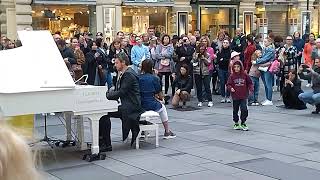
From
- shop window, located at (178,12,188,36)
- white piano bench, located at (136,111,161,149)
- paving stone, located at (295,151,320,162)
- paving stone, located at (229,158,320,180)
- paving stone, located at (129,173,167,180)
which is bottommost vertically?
paving stone, located at (129,173,167,180)

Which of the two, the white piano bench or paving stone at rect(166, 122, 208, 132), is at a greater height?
the white piano bench

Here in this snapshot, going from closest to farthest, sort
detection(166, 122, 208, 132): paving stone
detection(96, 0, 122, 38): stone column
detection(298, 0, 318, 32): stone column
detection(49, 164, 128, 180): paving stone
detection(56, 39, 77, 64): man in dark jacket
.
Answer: detection(49, 164, 128, 180): paving stone < detection(166, 122, 208, 132): paving stone < detection(56, 39, 77, 64): man in dark jacket < detection(96, 0, 122, 38): stone column < detection(298, 0, 318, 32): stone column

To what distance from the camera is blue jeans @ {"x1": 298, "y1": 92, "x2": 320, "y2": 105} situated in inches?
487

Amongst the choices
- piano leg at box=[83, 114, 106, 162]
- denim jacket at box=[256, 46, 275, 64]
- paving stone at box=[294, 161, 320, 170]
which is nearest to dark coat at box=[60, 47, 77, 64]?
denim jacket at box=[256, 46, 275, 64]

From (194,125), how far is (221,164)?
3.72 m

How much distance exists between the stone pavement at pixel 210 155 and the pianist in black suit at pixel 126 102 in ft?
1.04

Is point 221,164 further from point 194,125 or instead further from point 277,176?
point 194,125

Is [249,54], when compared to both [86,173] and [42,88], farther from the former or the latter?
[42,88]

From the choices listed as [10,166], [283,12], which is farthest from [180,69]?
[283,12]

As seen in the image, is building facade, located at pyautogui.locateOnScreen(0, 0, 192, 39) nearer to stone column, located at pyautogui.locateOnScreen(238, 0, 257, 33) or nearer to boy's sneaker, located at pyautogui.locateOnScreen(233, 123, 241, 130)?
stone column, located at pyautogui.locateOnScreen(238, 0, 257, 33)

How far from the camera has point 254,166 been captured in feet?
24.7

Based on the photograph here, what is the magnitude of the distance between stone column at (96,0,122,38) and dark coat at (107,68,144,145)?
15.9 metres

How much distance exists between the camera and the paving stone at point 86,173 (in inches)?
282

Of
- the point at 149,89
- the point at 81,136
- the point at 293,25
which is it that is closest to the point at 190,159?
the point at 149,89
